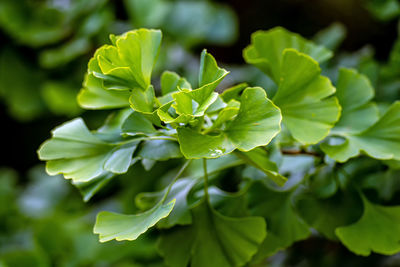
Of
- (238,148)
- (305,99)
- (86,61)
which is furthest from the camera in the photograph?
(86,61)

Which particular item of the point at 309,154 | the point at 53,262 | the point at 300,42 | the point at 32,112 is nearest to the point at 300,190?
the point at 309,154

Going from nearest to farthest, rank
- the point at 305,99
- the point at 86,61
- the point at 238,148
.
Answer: the point at 238,148 < the point at 305,99 < the point at 86,61

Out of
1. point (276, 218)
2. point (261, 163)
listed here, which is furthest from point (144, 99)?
point (276, 218)

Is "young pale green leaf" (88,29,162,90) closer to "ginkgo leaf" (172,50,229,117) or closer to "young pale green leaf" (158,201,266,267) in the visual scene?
"ginkgo leaf" (172,50,229,117)

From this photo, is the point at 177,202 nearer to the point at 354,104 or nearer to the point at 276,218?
the point at 276,218

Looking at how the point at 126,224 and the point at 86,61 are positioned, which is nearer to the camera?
the point at 126,224

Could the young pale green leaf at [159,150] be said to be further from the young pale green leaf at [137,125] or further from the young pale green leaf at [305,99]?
the young pale green leaf at [305,99]

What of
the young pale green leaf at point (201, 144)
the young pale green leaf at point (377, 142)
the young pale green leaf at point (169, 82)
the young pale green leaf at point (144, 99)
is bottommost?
the young pale green leaf at point (377, 142)

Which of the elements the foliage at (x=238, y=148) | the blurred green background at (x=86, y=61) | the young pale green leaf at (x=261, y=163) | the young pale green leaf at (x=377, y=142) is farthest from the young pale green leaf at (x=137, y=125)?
the blurred green background at (x=86, y=61)
